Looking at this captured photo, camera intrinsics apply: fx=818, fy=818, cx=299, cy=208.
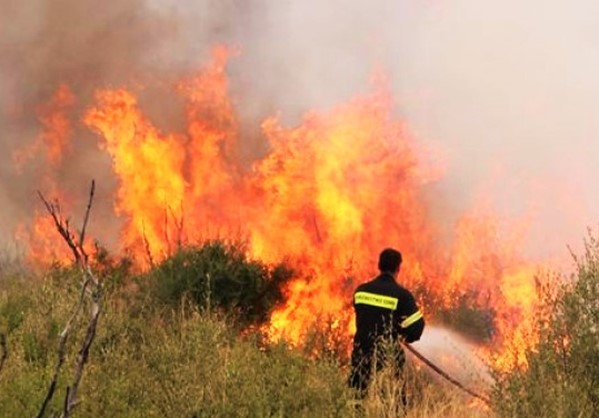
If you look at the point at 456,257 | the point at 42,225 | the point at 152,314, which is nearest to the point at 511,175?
the point at 456,257

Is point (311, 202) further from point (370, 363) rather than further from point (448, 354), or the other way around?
point (370, 363)

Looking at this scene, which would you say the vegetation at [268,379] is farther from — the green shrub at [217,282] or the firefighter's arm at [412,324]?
the green shrub at [217,282]

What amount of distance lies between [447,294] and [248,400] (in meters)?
6.78

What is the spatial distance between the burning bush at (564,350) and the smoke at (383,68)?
711cm

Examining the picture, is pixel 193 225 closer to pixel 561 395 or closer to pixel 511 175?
pixel 511 175

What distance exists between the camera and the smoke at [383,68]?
12.9 meters

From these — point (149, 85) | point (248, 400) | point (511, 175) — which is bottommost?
point (248, 400)

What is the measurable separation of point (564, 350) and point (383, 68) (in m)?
9.59

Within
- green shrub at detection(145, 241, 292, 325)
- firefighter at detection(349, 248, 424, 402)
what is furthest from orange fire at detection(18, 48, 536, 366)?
firefighter at detection(349, 248, 424, 402)

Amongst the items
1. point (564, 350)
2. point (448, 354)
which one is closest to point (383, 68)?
point (448, 354)

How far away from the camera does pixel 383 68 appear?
14016 mm

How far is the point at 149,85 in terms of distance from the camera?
15.5 metres

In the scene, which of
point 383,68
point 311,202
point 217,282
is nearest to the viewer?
point 217,282

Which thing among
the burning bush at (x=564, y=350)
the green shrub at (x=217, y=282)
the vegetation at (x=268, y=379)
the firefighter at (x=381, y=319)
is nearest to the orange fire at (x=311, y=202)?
the green shrub at (x=217, y=282)
